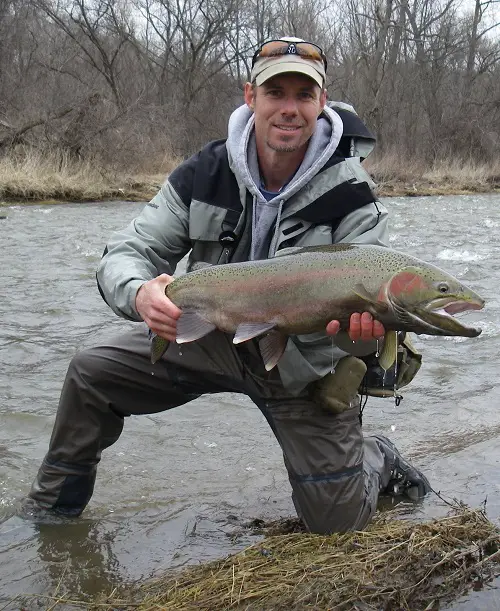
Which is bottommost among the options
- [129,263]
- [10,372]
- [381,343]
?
[10,372]

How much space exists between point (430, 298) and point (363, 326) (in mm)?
275

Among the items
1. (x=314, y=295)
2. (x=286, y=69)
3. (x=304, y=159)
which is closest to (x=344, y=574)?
(x=314, y=295)

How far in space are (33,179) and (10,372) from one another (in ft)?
44.7

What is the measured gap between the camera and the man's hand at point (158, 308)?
117 inches

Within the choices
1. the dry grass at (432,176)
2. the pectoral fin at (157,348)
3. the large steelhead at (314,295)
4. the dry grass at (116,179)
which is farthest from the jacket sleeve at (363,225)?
the dry grass at (432,176)

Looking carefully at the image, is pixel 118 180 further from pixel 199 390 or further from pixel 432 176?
pixel 199 390

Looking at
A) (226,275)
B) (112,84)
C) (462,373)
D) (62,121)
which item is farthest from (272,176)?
(112,84)

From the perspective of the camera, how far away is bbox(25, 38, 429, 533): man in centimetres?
322

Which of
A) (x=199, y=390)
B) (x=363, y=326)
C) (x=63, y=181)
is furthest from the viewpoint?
(x=63, y=181)

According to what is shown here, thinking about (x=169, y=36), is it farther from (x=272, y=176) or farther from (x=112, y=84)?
(x=272, y=176)

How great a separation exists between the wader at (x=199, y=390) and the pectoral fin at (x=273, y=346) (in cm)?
27

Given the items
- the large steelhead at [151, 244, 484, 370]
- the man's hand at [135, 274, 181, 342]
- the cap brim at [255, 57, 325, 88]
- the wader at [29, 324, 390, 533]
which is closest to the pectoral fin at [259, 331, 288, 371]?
the large steelhead at [151, 244, 484, 370]

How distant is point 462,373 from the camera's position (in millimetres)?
5832

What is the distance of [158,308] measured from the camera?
2.99m
